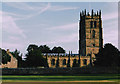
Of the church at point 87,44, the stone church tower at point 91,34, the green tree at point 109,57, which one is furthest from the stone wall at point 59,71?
the stone church tower at point 91,34

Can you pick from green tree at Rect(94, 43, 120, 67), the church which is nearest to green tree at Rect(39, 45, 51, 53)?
the church

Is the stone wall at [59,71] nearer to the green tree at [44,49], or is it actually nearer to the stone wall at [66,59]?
the stone wall at [66,59]

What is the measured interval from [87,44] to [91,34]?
486 centimetres

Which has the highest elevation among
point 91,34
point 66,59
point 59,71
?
point 91,34

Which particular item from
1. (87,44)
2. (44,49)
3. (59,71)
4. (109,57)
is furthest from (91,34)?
(59,71)

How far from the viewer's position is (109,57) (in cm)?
6094

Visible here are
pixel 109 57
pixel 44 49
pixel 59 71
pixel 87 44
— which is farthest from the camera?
pixel 44 49

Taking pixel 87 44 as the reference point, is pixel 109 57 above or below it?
below

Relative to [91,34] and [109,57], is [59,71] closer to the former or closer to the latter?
[109,57]

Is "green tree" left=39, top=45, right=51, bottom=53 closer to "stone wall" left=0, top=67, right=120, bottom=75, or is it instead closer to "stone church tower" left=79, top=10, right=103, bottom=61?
"stone church tower" left=79, top=10, right=103, bottom=61

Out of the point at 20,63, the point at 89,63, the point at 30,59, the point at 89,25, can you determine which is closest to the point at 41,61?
the point at 30,59

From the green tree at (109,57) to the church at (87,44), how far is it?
100 feet

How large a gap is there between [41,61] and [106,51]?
24.4 meters

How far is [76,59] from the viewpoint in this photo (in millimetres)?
94750
